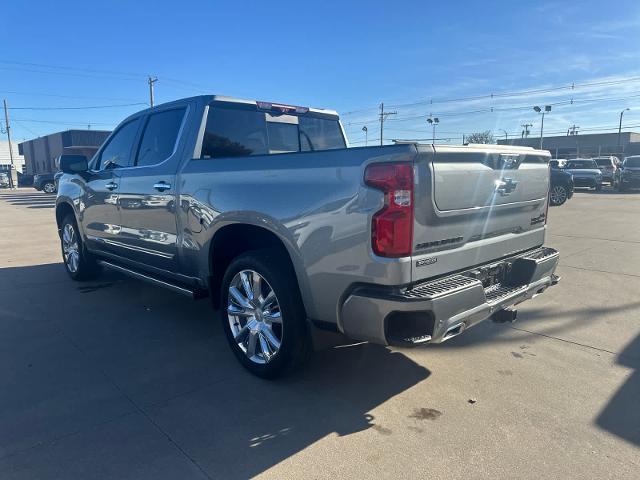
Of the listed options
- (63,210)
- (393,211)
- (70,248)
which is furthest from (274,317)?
(63,210)

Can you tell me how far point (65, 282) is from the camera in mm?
6422

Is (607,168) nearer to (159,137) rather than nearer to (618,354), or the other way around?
(618,354)

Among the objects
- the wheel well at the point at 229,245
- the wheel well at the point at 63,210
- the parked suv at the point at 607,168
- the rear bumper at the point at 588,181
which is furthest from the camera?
the parked suv at the point at 607,168

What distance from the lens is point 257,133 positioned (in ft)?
15.0

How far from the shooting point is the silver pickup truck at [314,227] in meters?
2.64

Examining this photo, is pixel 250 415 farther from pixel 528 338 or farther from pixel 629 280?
pixel 629 280

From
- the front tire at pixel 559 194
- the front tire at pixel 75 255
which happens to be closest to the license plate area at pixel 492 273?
the front tire at pixel 75 255

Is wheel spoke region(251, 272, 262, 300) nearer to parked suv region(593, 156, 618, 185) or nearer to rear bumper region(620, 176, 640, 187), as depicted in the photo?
rear bumper region(620, 176, 640, 187)

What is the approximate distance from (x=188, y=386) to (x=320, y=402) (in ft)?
3.18

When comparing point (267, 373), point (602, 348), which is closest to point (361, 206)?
point (267, 373)

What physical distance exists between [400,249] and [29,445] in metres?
2.35

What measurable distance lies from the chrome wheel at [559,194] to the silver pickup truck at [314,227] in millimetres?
14826

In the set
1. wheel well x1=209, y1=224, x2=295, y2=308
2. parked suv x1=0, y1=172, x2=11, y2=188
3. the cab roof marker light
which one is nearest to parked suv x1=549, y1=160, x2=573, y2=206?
the cab roof marker light

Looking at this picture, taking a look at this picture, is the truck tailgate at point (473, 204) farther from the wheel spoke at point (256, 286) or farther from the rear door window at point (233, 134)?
the rear door window at point (233, 134)
